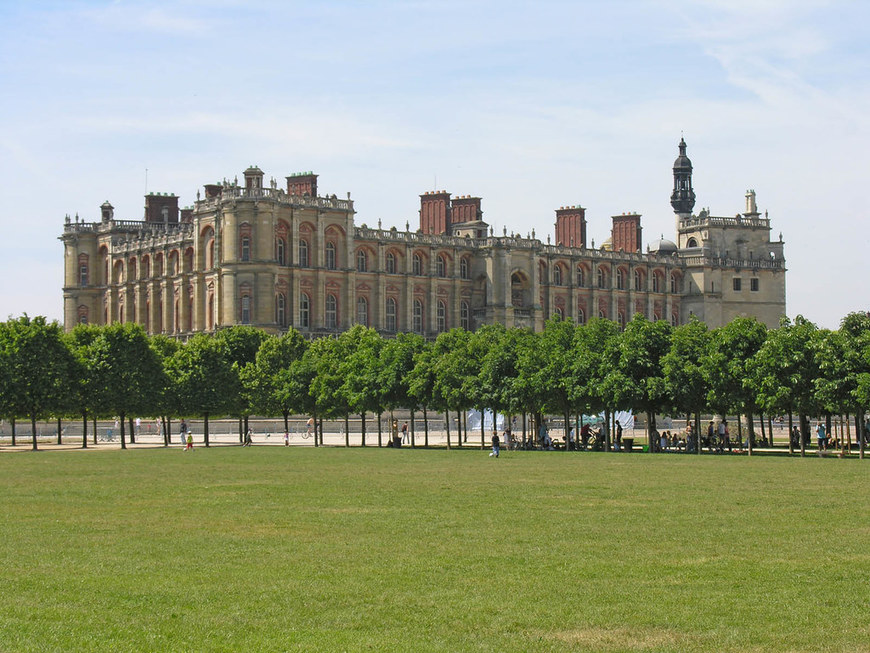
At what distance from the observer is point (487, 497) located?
3005 cm

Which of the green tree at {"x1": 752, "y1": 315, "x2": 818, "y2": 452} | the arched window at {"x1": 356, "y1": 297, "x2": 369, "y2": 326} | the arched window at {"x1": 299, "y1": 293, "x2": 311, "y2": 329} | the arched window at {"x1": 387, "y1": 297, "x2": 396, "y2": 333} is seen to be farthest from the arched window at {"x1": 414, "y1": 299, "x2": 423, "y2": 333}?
the green tree at {"x1": 752, "y1": 315, "x2": 818, "y2": 452}

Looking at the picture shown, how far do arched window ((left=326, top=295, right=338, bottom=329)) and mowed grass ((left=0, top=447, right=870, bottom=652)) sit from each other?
70.7 metres

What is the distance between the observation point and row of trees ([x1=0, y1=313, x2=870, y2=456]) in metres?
52.1

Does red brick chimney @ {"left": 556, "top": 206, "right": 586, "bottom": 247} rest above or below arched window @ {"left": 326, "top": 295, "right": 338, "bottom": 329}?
above

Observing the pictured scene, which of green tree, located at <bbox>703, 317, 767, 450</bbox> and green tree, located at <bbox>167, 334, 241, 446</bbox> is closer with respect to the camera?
green tree, located at <bbox>703, 317, 767, 450</bbox>

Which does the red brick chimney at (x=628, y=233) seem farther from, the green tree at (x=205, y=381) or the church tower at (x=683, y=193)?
the green tree at (x=205, y=381)

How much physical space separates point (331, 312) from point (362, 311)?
3503mm

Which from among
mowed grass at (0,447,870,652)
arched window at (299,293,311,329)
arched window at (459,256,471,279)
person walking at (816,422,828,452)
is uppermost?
arched window at (459,256,471,279)

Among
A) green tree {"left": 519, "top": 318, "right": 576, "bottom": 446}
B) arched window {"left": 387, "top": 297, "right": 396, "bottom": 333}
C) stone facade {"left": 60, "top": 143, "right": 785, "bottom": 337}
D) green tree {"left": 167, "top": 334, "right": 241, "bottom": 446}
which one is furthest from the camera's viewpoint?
arched window {"left": 387, "top": 297, "right": 396, "bottom": 333}

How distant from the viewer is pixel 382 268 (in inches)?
4309

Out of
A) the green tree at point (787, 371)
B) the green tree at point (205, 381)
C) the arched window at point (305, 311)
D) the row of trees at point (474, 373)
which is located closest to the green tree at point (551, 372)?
the row of trees at point (474, 373)

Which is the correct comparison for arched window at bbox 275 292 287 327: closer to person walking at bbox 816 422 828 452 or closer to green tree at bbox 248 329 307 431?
green tree at bbox 248 329 307 431

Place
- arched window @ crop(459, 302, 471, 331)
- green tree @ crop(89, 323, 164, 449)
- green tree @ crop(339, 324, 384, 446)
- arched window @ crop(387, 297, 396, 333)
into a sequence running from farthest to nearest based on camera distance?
arched window @ crop(459, 302, 471, 331) → arched window @ crop(387, 297, 396, 333) → green tree @ crop(339, 324, 384, 446) → green tree @ crop(89, 323, 164, 449)

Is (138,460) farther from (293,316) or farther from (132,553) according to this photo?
(293,316)
